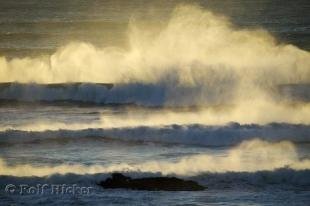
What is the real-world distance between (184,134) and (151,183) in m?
4.64

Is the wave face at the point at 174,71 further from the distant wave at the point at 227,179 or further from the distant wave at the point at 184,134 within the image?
the distant wave at the point at 227,179

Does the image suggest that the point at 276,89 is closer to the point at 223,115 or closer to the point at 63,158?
the point at 223,115

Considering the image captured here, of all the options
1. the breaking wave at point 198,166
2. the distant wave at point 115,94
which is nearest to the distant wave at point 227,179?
the breaking wave at point 198,166

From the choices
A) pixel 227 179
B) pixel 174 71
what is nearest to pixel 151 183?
pixel 227 179

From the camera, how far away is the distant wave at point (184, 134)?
2266 centimetres

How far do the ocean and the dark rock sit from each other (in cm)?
22

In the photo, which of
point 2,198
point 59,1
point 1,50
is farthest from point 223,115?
point 59,1

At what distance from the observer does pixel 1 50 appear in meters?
42.1

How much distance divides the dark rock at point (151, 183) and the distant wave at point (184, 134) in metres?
3.99

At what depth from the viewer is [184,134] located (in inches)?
902

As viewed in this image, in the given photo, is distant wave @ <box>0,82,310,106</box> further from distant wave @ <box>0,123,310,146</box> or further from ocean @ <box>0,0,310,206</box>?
distant wave @ <box>0,123,310,146</box>

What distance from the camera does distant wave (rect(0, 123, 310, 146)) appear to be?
22656 millimetres

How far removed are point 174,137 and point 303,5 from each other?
154 feet

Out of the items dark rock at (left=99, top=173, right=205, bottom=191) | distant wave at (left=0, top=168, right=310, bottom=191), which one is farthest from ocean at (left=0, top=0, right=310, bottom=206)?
dark rock at (left=99, top=173, right=205, bottom=191)
